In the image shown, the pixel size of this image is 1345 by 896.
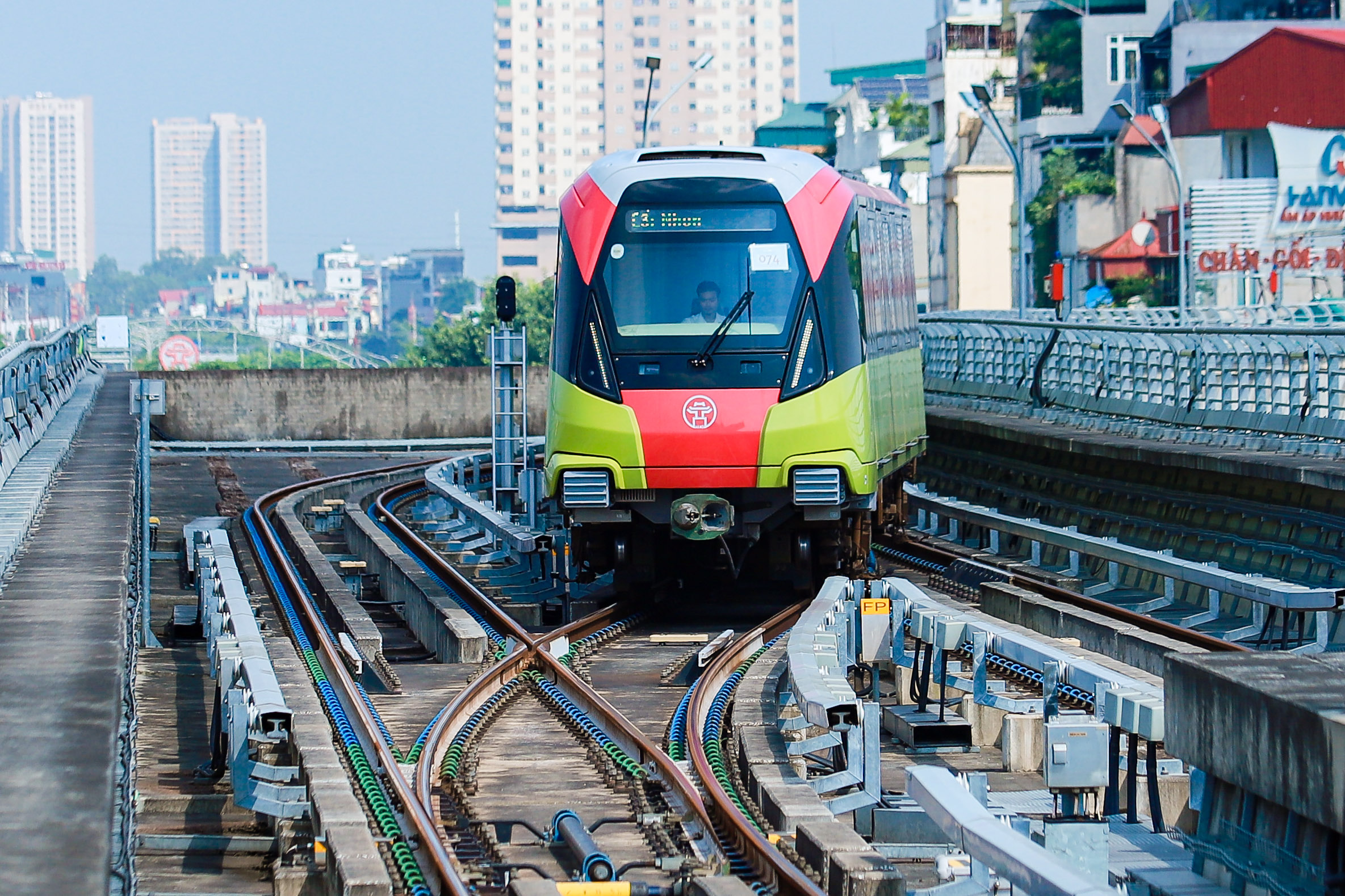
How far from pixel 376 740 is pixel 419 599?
729 cm

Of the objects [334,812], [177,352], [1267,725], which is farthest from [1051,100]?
[1267,725]

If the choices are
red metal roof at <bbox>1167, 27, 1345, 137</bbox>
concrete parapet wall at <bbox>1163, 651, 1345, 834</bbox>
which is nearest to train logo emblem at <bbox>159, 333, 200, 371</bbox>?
red metal roof at <bbox>1167, 27, 1345, 137</bbox>

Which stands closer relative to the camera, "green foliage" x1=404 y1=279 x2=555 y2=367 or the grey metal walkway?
the grey metal walkway

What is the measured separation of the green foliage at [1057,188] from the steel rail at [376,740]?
1860 inches

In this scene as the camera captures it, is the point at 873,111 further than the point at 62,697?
Yes

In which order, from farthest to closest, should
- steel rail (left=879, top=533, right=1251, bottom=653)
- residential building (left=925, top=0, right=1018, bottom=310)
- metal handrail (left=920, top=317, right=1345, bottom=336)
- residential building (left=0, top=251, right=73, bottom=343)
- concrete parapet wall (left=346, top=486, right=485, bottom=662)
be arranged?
residential building (left=0, top=251, right=73, bottom=343), residential building (left=925, top=0, right=1018, bottom=310), metal handrail (left=920, top=317, right=1345, bottom=336), concrete parapet wall (left=346, top=486, right=485, bottom=662), steel rail (left=879, top=533, right=1251, bottom=653)

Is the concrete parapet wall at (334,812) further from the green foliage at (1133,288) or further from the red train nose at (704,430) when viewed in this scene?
the green foliage at (1133,288)

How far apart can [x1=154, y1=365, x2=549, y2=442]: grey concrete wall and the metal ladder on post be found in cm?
2039

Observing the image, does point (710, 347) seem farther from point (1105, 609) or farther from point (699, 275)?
point (1105, 609)

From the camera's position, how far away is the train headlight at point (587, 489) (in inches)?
591

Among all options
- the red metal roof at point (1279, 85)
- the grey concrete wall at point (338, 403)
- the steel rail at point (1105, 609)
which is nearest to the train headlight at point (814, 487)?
the steel rail at point (1105, 609)

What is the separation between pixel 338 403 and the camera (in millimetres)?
47156

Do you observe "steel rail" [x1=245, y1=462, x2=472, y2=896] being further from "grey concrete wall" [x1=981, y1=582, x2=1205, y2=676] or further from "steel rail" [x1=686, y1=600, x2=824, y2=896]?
"grey concrete wall" [x1=981, y1=582, x2=1205, y2=676]

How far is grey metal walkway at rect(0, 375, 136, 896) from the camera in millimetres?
5797
